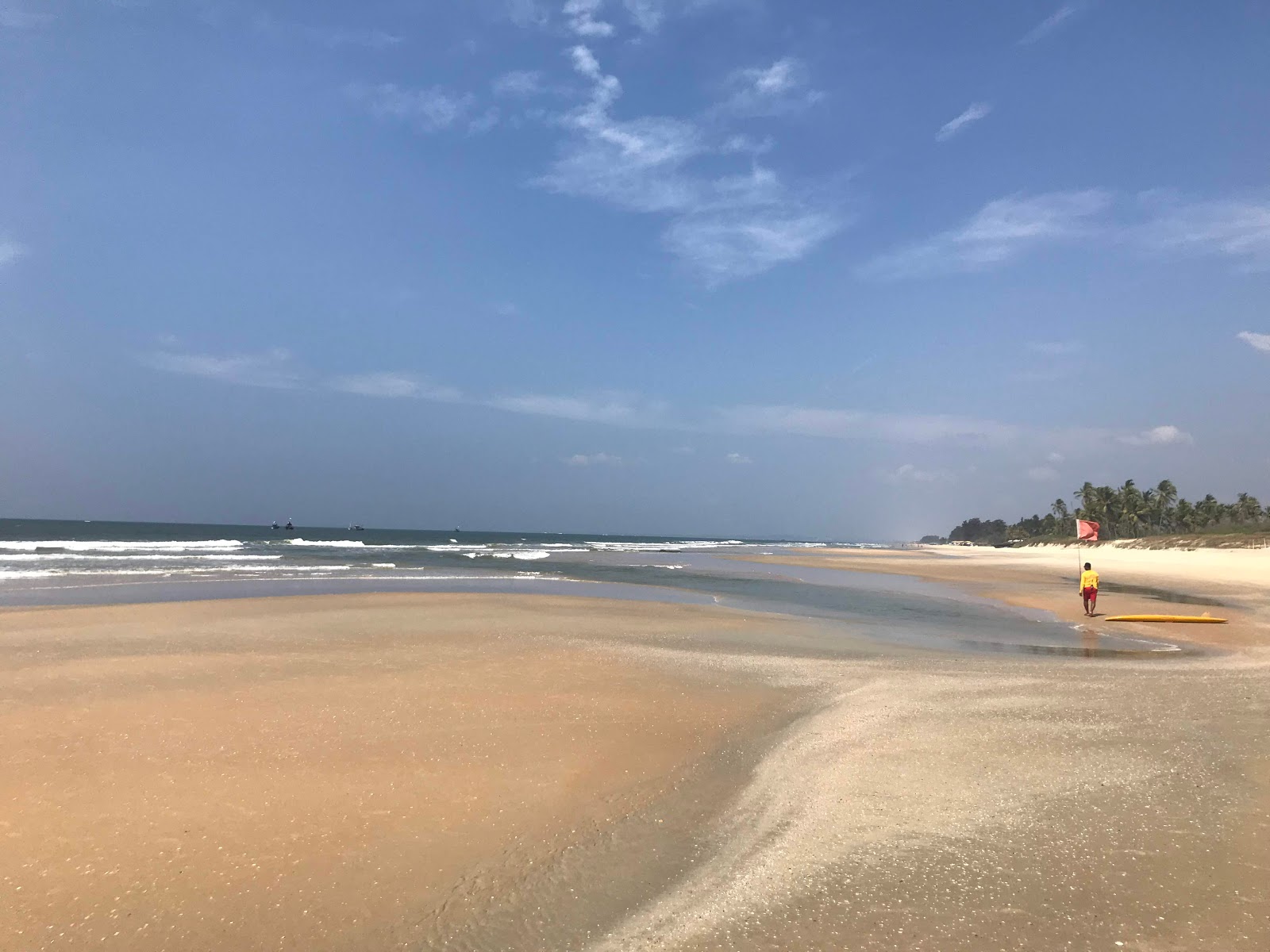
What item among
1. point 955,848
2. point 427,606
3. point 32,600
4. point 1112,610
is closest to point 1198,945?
point 955,848

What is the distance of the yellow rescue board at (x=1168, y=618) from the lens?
19.0m

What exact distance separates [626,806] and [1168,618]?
19.9 metres

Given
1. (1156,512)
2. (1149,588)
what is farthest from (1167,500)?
(1149,588)

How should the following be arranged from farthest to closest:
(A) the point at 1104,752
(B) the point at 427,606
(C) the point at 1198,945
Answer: (B) the point at 427,606 → (A) the point at 1104,752 → (C) the point at 1198,945

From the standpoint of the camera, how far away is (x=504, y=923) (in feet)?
14.0

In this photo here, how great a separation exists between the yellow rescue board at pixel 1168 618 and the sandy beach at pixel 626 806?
333 inches

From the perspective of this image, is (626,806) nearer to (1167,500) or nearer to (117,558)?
(117,558)

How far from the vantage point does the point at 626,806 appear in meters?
6.04

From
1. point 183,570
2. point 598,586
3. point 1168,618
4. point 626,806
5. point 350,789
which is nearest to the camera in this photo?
point 626,806

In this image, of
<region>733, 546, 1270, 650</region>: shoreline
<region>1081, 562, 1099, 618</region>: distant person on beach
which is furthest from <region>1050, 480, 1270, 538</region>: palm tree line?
<region>1081, 562, 1099, 618</region>: distant person on beach

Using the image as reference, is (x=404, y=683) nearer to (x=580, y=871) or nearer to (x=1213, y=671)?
(x=580, y=871)

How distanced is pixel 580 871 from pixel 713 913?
1077mm

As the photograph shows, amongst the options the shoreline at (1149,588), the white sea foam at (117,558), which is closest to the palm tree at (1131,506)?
the shoreline at (1149,588)

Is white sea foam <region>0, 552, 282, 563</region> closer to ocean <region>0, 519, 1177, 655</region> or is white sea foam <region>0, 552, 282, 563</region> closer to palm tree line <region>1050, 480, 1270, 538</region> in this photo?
ocean <region>0, 519, 1177, 655</region>
